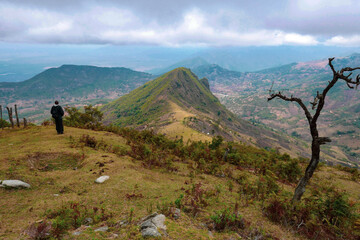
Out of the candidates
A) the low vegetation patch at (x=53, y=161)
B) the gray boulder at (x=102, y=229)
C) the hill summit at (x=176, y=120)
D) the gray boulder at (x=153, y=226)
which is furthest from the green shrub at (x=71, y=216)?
the hill summit at (x=176, y=120)

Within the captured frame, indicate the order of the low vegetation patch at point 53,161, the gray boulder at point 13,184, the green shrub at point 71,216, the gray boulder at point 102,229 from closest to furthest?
1. the green shrub at point 71,216
2. the gray boulder at point 102,229
3. the gray boulder at point 13,184
4. the low vegetation patch at point 53,161

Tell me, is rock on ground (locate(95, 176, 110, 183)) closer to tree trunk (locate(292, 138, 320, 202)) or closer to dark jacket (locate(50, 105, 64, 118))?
tree trunk (locate(292, 138, 320, 202))

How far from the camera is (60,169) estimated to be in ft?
38.2

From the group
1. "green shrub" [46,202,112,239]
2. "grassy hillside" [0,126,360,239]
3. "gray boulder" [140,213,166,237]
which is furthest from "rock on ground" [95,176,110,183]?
"gray boulder" [140,213,166,237]

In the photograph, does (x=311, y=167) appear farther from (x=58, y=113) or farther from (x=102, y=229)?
(x=58, y=113)

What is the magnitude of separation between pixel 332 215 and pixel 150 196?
8.43m

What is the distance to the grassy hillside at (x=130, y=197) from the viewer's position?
660 cm

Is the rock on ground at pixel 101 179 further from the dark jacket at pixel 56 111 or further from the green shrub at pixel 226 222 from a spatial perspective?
the dark jacket at pixel 56 111

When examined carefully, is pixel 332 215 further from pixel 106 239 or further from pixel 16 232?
pixel 16 232

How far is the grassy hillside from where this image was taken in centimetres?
660

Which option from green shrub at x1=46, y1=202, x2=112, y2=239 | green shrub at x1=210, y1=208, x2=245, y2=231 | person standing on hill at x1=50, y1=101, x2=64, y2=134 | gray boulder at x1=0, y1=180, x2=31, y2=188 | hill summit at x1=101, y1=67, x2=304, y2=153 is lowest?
hill summit at x1=101, y1=67, x2=304, y2=153

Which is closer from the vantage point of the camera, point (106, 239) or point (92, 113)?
point (106, 239)

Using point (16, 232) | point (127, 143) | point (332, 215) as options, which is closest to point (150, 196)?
point (16, 232)

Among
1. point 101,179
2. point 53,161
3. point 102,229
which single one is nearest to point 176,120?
point 53,161
